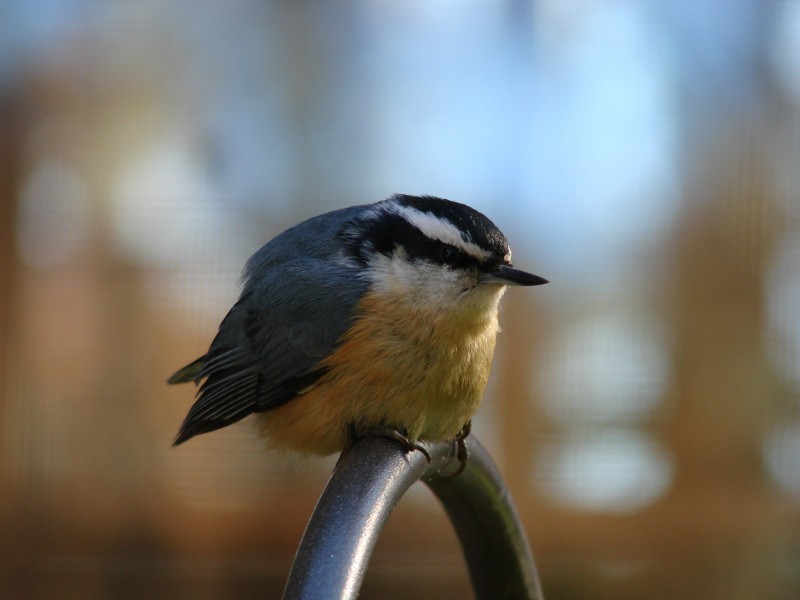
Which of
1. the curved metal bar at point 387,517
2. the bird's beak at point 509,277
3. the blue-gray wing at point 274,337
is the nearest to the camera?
the curved metal bar at point 387,517

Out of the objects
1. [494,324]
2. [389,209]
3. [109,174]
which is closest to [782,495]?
[494,324]

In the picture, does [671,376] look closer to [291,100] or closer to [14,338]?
[291,100]

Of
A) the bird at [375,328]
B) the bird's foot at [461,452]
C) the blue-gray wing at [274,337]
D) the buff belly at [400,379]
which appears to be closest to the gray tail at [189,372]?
the blue-gray wing at [274,337]

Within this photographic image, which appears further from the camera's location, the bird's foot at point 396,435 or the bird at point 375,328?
the bird at point 375,328

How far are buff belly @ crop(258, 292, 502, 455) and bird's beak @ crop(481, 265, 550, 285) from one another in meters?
0.06

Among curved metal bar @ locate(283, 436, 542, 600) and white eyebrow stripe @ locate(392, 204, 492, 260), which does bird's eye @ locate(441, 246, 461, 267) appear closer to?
white eyebrow stripe @ locate(392, 204, 492, 260)

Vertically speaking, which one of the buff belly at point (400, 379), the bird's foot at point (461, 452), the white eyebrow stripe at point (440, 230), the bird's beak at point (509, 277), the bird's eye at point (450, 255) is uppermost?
the white eyebrow stripe at point (440, 230)

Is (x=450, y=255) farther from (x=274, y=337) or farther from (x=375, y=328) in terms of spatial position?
(x=274, y=337)

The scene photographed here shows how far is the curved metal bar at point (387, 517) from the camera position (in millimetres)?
819

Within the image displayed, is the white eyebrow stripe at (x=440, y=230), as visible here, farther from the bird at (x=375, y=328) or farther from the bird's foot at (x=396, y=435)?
the bird's foot at (x=396, y=435)

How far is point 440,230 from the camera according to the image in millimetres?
1461

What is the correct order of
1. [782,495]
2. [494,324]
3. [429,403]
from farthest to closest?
[782,495] → [494,324] → [429,403]

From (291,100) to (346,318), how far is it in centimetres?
141

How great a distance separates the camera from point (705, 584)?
8.87 feet
